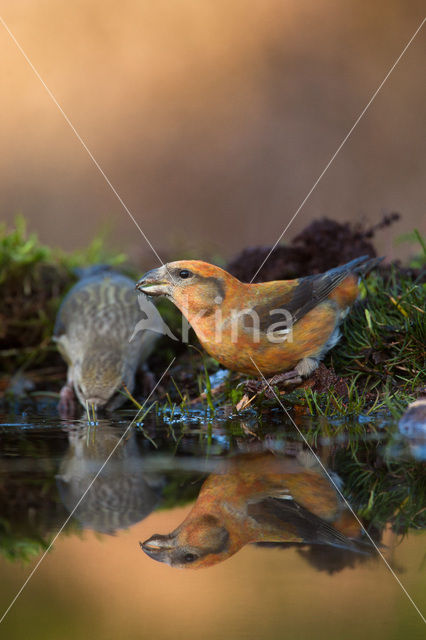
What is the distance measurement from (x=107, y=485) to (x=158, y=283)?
2.12m

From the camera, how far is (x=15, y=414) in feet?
18.0

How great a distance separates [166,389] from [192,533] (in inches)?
139

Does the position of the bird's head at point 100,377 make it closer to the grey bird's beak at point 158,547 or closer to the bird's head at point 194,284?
the bird's head at point 194,284

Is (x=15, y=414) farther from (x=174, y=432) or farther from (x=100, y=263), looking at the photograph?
(x=100, y=263)

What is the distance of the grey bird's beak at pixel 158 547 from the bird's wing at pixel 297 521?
36cm

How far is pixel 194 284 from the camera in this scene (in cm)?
503

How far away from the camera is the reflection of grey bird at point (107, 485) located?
282 cm

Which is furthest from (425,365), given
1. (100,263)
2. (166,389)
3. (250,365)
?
(100,263)

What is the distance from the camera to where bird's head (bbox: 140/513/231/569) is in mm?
2400

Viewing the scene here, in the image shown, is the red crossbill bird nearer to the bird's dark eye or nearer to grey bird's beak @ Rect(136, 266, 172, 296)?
grey bird's beak @ Rect(136, 266, 172, 296)

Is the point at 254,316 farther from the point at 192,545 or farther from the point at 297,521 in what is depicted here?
the point at 192,545

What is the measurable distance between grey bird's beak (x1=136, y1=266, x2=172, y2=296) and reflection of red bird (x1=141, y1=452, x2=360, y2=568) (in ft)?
6.49

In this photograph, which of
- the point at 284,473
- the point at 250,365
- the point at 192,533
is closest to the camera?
the point at 192,533

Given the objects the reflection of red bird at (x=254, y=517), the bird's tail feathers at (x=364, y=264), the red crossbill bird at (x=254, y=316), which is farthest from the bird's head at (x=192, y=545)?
the bird's tail feathers at (x=364, y=264)
